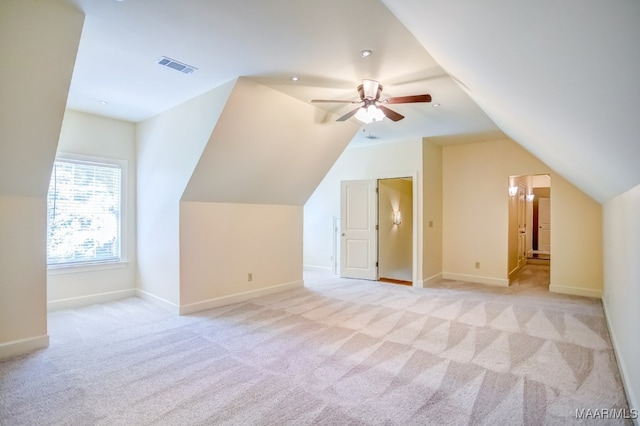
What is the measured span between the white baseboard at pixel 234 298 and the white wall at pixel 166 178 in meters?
0.19

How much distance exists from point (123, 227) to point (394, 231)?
548 cm

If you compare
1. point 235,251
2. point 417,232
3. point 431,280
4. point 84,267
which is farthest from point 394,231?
point 84,267

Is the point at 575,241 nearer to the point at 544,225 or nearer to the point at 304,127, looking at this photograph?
the point at 304,127

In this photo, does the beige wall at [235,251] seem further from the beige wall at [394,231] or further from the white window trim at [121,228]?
the beige wall at [394,231]

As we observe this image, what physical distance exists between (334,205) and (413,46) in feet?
16.1

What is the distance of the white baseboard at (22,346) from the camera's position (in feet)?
10.0

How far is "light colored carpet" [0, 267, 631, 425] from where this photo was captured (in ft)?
7.19

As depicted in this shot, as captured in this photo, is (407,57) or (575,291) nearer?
(407,57)

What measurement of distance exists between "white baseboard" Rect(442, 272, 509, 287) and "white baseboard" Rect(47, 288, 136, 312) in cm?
607

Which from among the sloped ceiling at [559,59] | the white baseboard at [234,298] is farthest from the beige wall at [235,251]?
the sloped ceiling at [559,59]

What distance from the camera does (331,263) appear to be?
24.7 ft

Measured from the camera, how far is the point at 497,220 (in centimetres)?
623

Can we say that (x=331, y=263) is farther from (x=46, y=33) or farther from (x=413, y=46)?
(x=46, y=33)

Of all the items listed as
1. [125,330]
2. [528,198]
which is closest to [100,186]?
[125,330]
